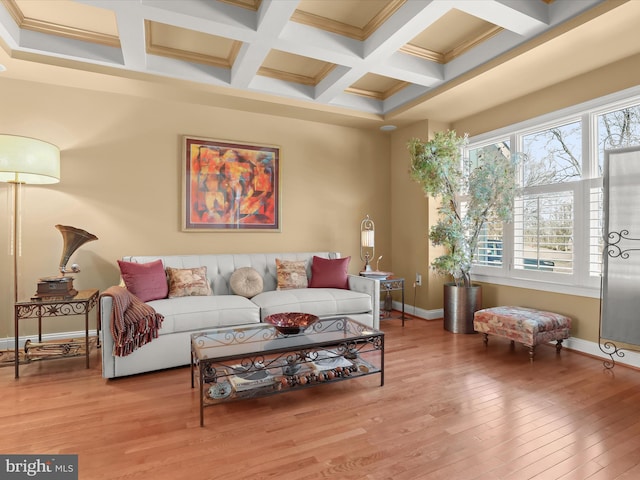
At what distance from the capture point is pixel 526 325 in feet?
10.6

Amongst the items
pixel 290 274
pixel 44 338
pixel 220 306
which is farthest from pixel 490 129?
pixel 44 338

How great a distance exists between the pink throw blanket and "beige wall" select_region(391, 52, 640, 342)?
11.2 ft

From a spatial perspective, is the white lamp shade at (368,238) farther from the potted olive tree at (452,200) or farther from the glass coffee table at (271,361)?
the glass coffee table at (271,361)

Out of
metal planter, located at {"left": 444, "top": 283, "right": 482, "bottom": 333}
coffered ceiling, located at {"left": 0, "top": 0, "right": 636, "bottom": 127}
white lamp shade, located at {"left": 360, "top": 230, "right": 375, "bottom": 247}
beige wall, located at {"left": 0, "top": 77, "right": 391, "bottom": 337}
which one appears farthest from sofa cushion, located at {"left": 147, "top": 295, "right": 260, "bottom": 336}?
metal planter, located at {"left": 444, "top": 283, "right": 482, "bottom": 333}

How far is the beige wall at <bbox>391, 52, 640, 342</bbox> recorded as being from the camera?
3.30 m

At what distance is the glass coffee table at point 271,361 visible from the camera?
88.8 inches

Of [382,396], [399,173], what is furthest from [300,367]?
[399,173]

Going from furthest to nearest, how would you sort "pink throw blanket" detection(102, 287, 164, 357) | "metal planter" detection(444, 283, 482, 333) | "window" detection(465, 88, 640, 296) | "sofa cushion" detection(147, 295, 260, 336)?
"metal planter" detection(444, 283, 482, 333) < "window" detection(465, 88, 640, 296) < "sofa cushion" detection(147, 295, 260, 336) < "pink throw blanket" detection(102, 287, 164, 357)

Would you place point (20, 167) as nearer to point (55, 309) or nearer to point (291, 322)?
point (55, 309)

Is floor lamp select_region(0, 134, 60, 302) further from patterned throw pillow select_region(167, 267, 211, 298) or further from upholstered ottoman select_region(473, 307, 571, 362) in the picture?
upholstered ottoman select_region(473, 307, 571, 362)

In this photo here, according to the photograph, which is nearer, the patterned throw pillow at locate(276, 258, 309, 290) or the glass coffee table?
the glass coffee table

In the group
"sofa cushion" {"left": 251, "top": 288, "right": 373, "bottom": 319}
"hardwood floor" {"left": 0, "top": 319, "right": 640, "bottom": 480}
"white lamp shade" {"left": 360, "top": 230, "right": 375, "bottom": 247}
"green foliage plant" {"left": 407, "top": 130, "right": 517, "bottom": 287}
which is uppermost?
"green foliage plant" {"left": 407, "top": 130, "right": 517, "bottom": 287}

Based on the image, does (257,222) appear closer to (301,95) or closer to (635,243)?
(301,95)

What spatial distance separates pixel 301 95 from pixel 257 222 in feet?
5.29
